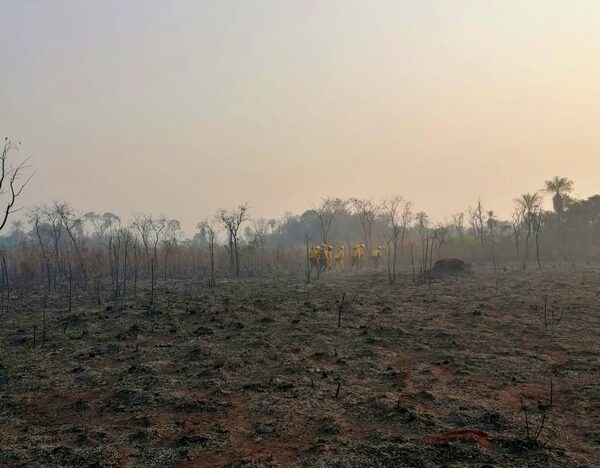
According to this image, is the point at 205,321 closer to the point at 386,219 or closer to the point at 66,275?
the point at 66,275

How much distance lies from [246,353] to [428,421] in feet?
13.9

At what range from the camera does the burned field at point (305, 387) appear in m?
5.02

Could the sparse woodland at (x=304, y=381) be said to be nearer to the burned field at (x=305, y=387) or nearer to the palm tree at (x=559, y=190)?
the burned field at (x=305, y=387)

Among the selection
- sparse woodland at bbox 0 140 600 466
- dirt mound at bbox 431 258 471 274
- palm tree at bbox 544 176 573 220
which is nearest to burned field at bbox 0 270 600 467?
sparse woodland at bbox 0 140 600 466

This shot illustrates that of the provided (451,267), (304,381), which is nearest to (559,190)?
(451,267)

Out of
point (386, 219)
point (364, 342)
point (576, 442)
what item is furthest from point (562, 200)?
point (576, 442)

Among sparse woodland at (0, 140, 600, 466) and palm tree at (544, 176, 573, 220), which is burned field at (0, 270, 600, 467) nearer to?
sparse woodland at (0, 140, 600, 466)

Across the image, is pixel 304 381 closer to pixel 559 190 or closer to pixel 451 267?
pixel 451 267

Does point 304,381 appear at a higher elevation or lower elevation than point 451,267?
lower

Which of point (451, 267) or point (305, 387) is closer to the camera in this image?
point (305, 387)

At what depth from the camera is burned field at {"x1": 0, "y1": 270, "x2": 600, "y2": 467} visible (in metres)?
5.02

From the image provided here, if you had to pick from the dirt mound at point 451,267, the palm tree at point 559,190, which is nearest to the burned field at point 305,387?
the dirt mound at point 451,267

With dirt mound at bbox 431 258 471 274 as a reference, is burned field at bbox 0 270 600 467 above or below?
below

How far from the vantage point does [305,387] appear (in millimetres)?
7012
